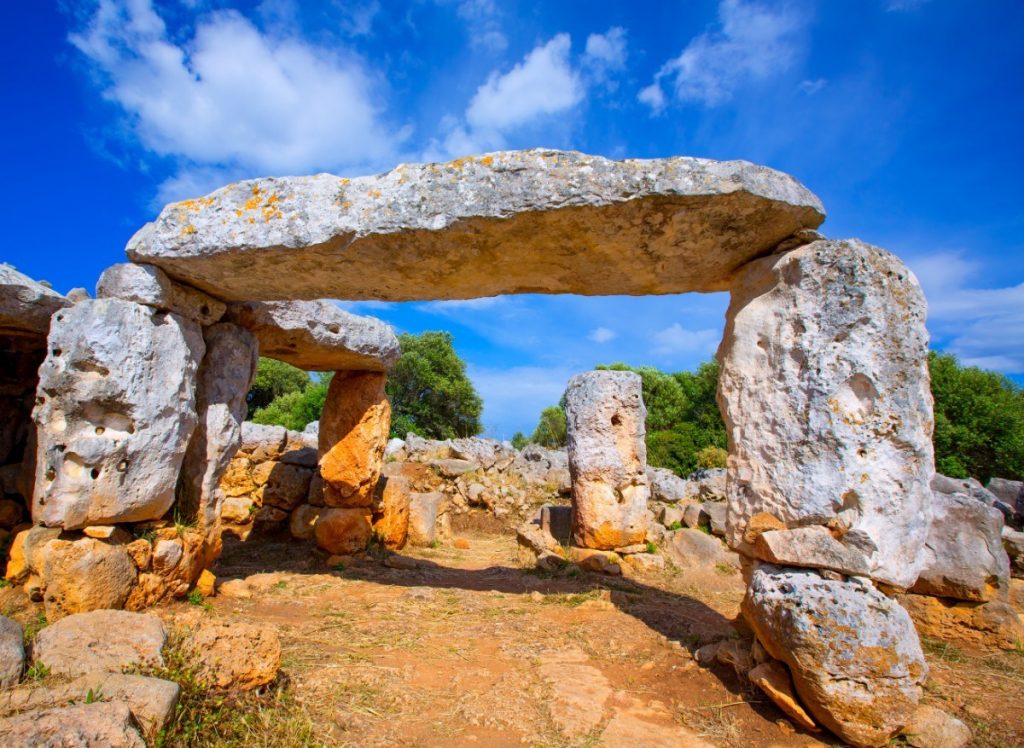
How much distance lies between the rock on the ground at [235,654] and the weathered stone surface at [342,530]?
4.35 m

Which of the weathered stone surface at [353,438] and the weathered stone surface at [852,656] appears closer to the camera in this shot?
the weathered stone surface at [852,656]

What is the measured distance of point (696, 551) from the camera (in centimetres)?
778

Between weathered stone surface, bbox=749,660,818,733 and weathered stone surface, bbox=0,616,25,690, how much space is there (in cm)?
339

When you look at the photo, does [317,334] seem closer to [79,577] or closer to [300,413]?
[79,577]

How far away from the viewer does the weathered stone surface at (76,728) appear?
1.79 metres

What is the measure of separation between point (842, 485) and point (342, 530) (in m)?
5.86

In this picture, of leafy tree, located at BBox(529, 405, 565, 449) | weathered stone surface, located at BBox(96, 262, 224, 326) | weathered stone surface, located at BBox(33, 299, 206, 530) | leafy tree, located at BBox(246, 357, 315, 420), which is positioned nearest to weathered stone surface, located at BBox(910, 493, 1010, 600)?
weathered stone surface, located at BBox(33, 299, 206, 530)

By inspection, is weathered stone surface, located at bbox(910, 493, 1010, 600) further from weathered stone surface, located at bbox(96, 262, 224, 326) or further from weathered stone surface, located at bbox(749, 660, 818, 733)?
weathered stone surface, located at bbox(96, 262, 224, 326)

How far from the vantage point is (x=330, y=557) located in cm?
705

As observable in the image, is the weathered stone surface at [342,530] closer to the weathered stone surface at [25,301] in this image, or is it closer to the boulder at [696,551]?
the weathered stone surface at [25,301]

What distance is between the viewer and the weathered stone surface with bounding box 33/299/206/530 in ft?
13.0

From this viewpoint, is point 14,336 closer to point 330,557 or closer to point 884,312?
point 330,557

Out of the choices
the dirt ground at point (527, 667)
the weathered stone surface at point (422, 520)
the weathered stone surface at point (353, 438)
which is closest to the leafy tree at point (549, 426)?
the weathered stone surface at point (422, 520)

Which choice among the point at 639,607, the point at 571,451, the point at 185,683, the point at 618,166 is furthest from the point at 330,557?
the point at 618,166
